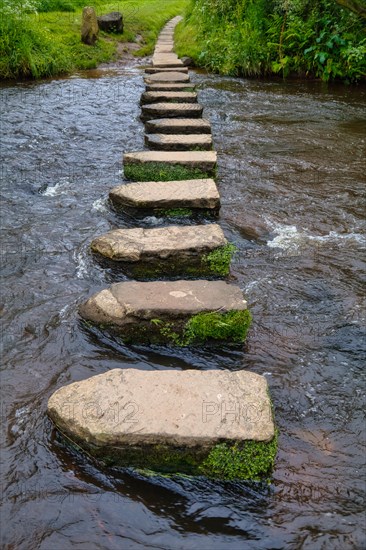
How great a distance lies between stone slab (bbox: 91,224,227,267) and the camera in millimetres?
4137

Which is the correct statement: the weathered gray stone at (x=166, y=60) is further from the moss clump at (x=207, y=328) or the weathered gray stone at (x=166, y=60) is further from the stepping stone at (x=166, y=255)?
the moss clump at (x=207, y=328)

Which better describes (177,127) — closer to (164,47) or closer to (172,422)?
(172,422)

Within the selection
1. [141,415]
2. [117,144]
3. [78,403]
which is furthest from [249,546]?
[117,144]

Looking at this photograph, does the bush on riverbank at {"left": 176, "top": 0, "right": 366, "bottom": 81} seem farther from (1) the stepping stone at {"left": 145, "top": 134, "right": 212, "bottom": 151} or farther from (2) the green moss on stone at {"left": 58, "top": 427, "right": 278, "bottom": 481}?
(2) the green moss on stone at {"left": 58, "top": 427, "right": 278, "bottom": 481}

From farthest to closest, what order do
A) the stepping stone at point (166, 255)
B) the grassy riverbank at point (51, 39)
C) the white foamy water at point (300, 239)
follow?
the grassy riverbank at point (51, 39)
the white foamy water at point (300, 239)
the stepping stone at point (166, 255)

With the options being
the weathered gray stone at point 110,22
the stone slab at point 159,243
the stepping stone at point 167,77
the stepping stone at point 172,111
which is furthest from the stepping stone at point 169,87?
the weathered gray stone at point 110,22

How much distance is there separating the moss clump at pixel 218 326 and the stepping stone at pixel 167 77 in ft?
22.6

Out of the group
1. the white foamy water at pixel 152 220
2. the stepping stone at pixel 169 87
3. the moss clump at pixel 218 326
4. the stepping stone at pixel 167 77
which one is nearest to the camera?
the moss clump at pixel 218 326


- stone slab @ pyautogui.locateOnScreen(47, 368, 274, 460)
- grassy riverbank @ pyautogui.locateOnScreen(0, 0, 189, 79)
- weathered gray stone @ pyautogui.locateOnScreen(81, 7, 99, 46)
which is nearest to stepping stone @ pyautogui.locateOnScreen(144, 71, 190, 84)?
grassy riverbank @ pyautogui.locateOnScreen(0, 0, 189, 79)

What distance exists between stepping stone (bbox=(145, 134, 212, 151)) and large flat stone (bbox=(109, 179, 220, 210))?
1269 millimetres

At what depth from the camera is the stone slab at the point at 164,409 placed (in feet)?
8.48

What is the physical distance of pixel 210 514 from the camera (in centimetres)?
245

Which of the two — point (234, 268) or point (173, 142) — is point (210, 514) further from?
point (173, 142)

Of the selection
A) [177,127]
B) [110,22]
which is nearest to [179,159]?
[177,127]
